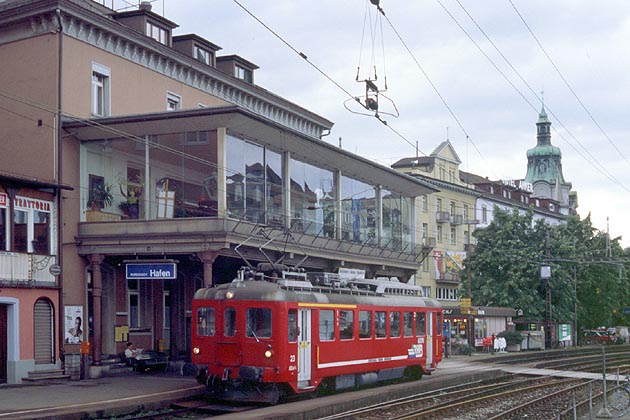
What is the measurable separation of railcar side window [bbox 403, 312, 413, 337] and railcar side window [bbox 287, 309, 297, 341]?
22.2 ft

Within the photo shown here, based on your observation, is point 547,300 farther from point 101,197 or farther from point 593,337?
point 101,197

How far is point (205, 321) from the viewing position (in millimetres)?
21531

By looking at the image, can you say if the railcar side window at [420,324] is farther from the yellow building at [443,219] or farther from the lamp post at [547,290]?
the yellow building at [443,219]

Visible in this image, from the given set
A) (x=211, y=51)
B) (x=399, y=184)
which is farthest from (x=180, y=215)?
(x=399, y=184)

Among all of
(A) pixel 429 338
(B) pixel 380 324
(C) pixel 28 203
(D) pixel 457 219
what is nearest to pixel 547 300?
(D) pixel 457 219

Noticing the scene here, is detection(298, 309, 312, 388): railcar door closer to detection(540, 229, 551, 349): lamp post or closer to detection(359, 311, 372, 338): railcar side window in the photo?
detection(359, 311, 372, 338): railcar side window

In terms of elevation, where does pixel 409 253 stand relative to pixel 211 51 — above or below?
below

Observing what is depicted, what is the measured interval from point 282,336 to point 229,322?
146 centimetres

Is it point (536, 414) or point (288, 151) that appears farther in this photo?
point (288, 151)

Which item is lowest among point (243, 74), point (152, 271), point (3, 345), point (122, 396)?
point (122, 396)

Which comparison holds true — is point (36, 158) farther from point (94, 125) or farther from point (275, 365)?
point (275, 365)

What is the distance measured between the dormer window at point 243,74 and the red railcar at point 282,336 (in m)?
16.7

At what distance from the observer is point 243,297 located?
2098 centimetres

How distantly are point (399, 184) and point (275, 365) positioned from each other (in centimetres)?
2099
